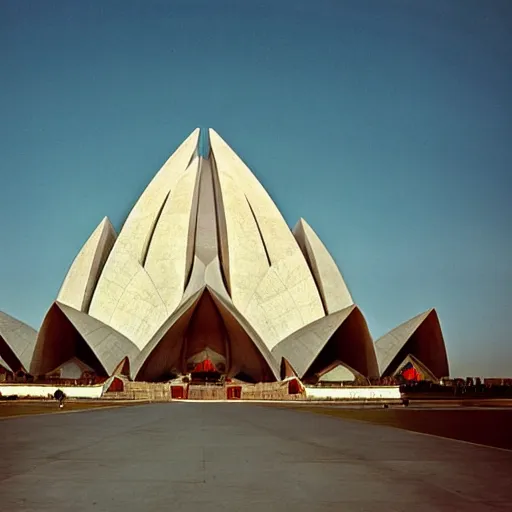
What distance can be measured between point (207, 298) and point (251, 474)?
2568cm

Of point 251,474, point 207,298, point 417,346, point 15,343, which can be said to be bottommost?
point 251,474

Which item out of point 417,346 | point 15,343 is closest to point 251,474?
point 15,343

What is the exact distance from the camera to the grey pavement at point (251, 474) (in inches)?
96.3

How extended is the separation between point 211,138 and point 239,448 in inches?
1218

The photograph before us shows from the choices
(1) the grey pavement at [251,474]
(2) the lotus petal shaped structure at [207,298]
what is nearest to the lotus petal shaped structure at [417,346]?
(2) the lotus petal shaped structure at [207,298]

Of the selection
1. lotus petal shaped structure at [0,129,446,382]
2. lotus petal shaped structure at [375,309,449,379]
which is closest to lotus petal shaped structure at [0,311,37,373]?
lotus petal shaped structure at [0,129,446,382]

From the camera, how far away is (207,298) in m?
28.8

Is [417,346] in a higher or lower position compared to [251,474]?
higher

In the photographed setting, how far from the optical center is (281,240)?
104 ft

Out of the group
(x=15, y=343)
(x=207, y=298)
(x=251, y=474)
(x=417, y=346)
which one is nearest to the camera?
(x=251, y=474)

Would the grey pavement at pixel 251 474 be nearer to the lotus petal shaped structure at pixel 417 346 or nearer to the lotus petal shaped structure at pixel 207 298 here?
the lotus petal shaped structure at pixel 207 298

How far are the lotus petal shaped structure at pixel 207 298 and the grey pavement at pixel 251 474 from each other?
2134 centimetres

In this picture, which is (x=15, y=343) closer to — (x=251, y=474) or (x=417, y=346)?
(x=417, y=346)

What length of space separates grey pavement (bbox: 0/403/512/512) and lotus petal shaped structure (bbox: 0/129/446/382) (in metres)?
21.3
